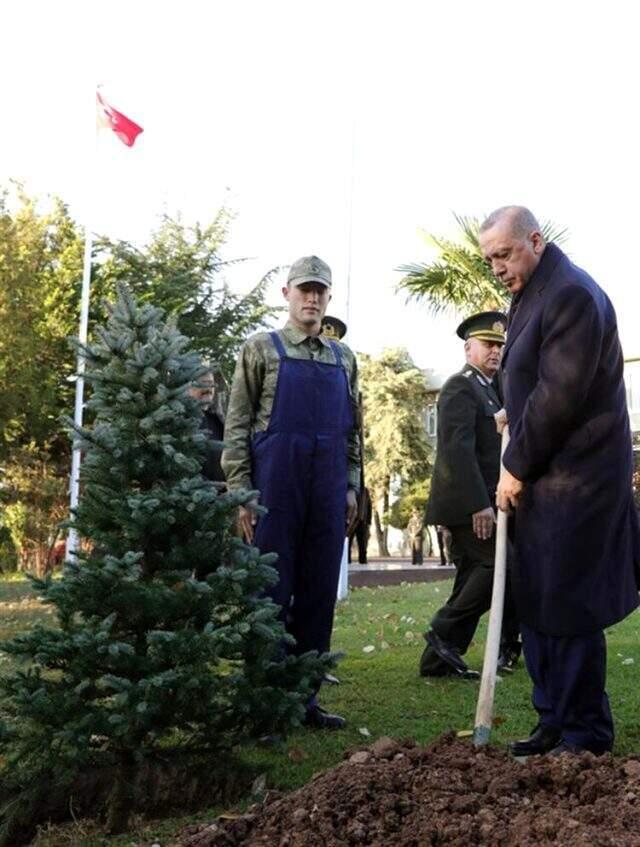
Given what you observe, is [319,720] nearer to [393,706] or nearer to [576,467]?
[393,706]

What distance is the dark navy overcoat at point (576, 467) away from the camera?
13.3ft

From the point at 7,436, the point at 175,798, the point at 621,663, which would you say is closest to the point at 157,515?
the point at 175,798

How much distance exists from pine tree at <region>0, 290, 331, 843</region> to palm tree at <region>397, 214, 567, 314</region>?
2162cm

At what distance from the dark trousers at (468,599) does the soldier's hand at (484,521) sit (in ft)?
0.42

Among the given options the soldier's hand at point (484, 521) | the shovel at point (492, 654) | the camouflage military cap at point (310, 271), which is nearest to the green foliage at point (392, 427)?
the soldier's hand at point (484, 521)

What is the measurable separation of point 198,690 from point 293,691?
51cm

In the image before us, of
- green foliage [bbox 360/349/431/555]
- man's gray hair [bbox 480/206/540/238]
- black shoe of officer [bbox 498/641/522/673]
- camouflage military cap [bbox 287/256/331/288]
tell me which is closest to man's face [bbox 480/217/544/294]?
man's gray hair [bbox 480/206/540/238]

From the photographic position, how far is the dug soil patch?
9.12 ft

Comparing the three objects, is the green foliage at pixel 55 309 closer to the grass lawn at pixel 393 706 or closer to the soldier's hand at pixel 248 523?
the grass lawn at pixel 393 706

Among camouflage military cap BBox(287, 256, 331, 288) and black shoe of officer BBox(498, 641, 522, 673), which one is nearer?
camouflage military cap BBox(287, 256, 331, 288)

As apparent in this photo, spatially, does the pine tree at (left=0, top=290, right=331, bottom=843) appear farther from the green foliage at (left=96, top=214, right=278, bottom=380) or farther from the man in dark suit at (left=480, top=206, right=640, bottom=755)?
the green foliage at (left=96, top=214, right=278, bottom=380)

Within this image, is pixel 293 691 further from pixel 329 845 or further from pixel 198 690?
pixel 329 845

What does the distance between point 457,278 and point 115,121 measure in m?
8.99

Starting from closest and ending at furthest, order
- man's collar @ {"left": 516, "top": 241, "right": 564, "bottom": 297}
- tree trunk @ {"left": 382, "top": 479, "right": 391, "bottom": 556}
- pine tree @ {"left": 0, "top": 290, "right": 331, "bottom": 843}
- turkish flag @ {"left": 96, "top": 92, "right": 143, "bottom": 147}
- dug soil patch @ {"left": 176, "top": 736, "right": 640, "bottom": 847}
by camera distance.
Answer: dug soil patch @ {"left": 176, "top": 736, "right": 640, "bottom": 847} → pine tree @ {"left": 0, "top": 290, "right": 331, "bottom": 843} → man's collar @ {"left": 516, "top": 241, "right": 564, "bottom": 297} → turkish flag @ {"left": 96, "top": 92, "right": 143, "bottom": 147} → tree trunk @ {"left": 382, "top": 479, "right": 391, "bottom": 556}
